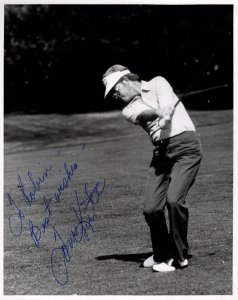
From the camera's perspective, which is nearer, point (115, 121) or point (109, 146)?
point (109, 146)

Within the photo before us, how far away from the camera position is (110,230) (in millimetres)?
7145

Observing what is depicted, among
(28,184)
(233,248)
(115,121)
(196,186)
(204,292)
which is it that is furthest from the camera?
(115,121)

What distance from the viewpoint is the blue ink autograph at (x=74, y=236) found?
5641mm

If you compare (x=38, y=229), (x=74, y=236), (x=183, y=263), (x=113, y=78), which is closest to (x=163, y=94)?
(x=113, y=78)

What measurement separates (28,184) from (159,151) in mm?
6207

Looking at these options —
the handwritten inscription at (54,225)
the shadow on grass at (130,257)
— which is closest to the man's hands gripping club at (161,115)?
the shadow on grass at (130,257)

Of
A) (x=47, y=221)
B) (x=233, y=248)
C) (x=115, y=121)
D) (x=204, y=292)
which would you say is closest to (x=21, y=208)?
(x=47, y=221)

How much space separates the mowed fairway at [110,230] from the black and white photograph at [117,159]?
0.06 feet

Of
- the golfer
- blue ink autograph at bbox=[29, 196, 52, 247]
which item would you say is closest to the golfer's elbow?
the golfer

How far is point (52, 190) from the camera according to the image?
34.0ft

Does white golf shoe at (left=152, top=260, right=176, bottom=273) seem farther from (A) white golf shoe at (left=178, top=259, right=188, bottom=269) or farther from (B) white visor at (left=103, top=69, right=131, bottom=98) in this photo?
(B) white visor at (left=103, top=69, right=131, bottom=98)

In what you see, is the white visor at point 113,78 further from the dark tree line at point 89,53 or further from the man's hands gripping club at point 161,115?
the dark tree line at point 89,53

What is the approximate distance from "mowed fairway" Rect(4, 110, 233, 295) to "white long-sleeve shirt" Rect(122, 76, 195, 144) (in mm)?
1127

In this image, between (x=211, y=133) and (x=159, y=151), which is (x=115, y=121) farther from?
(x=159, y=151)
